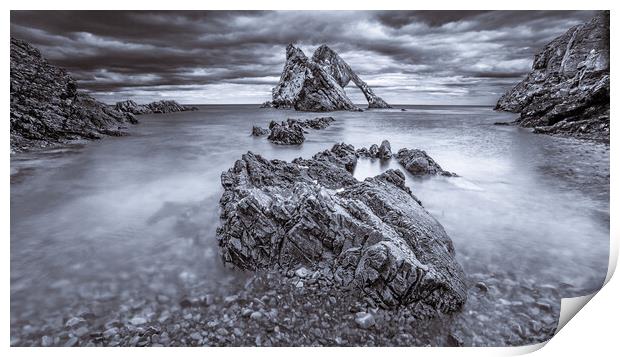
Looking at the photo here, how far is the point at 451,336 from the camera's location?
2.99 m

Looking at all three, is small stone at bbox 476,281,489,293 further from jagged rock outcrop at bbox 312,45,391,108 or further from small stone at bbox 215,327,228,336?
jagged rock outcrop at bbox 312,45,391,108

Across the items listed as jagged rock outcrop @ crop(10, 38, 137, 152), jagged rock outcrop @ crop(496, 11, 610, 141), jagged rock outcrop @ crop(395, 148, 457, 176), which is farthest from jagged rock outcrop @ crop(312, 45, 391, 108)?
jagged rock outcrop @ crop(10, 38, 137, 152)

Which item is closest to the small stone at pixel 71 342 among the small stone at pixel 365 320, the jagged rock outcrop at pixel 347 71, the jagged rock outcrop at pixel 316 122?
the small stone at pixel 365 320

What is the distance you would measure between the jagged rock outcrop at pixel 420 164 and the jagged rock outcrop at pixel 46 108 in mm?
5975

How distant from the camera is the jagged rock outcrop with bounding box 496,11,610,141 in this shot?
4.35 m

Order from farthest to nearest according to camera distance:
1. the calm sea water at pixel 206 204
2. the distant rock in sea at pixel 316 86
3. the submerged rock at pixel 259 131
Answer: the distant rock in sea at pixel 316 86 < the submerged rock at pixel 259 131 < the calm sea water at pixel 206 204

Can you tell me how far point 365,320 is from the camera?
3.03 metres

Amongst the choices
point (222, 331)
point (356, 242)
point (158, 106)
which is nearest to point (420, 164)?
point (356, 242)

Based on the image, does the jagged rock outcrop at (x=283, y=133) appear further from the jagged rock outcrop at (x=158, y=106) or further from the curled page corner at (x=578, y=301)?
the curled page corner at (x=578, y=301)

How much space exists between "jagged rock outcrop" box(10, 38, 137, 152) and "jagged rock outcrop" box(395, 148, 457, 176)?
5.98 meters

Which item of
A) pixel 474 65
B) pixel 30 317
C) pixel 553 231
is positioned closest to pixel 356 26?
pixel 474 65

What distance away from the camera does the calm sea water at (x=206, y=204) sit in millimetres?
3613

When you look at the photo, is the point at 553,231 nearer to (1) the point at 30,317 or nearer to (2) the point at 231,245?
(2) the point at 231,245

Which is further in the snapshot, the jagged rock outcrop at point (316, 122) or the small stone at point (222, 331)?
the jagged rock outcrop at point (316, 122)
